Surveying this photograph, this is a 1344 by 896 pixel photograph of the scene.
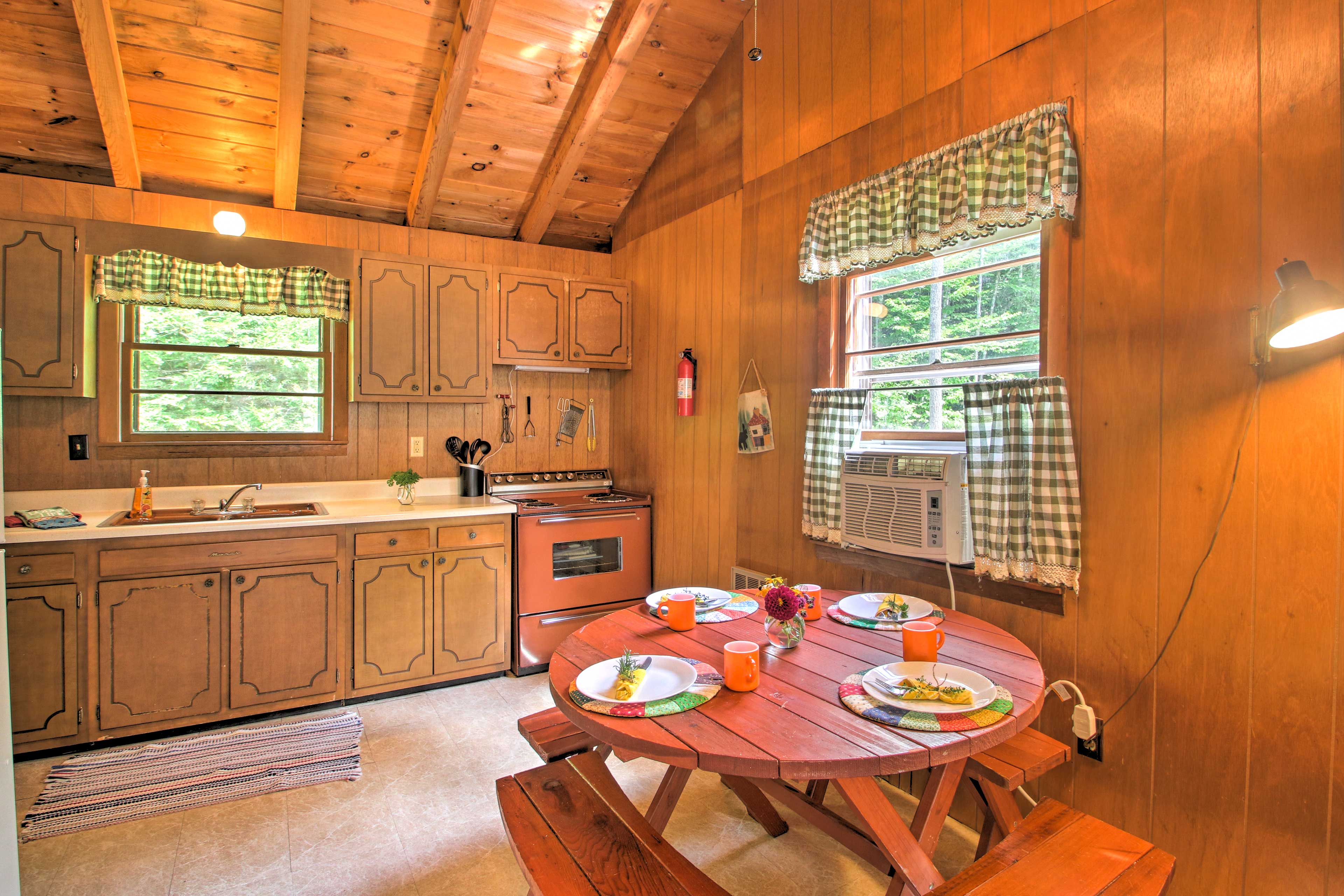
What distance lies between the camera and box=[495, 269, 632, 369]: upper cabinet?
3840 millimetres

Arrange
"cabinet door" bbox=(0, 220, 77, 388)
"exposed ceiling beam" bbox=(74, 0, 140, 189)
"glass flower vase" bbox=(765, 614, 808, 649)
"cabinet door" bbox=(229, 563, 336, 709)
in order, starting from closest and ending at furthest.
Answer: "glass flower vase" bbox=(765, 614, 808, 649), "exposed ceiling beam" bbox=(74, 0, 140, 189), "cabinet door" bbox=(0, 220, 77, 388), "cabinet door" bbox=(229, 563, 336, 709)

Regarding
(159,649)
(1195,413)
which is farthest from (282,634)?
(1195,413)

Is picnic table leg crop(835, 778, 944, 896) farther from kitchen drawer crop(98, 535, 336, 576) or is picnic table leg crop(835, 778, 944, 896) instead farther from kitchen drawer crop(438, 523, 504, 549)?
kitchen drawer crop(98, 535, 336, 576)

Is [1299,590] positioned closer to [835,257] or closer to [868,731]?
[868,731]

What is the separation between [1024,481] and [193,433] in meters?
3.58

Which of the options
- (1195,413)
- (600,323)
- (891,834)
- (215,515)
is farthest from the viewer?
(600,323)

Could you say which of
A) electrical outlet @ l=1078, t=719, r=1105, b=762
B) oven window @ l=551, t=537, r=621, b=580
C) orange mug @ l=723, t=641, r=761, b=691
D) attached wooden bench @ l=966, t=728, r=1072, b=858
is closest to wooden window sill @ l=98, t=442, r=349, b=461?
oven window @ l=551, t=537, r=621, b=580

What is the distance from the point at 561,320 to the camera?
13.1ft

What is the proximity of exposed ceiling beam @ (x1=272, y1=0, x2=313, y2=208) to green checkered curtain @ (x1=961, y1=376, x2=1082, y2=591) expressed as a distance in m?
2.82

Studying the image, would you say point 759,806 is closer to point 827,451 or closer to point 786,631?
point 786,631

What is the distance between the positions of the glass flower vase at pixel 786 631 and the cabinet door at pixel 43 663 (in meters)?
2.74

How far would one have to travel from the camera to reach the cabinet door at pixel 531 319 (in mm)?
3828

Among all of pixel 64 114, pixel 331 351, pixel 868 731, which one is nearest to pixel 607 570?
pixel 331 351

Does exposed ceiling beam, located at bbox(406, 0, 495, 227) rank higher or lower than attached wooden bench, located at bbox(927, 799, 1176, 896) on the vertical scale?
higher
